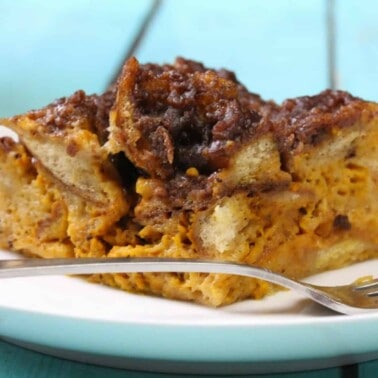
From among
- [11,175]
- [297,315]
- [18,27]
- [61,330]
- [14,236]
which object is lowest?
[61,330]

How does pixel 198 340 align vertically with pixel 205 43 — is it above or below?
below

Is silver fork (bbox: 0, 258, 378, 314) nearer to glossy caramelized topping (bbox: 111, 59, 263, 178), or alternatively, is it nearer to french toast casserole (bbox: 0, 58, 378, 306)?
french toast casserole (bbox: 0, 58, 378, 306)

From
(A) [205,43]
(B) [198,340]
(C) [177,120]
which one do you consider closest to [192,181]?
(C) [177,120]

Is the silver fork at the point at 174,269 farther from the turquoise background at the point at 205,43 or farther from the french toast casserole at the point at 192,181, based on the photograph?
the turquoise background at the point at 205,43

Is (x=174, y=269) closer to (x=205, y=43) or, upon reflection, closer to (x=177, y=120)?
(x=177, y=120)

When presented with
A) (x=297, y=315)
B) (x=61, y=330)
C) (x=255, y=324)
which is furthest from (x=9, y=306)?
(x=297, y=315)

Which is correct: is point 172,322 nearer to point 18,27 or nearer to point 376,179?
point 376,179
